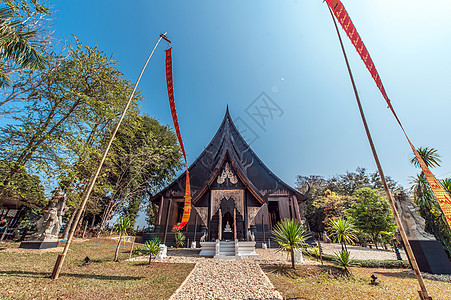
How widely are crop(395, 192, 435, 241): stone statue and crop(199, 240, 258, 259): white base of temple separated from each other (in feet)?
22.9

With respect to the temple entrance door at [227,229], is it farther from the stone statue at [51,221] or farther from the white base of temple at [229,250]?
the stone statue at [51,221]

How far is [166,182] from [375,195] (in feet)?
79.8

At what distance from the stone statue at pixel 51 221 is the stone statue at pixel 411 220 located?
17.1 meters

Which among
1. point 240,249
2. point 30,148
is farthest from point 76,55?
point 240,249

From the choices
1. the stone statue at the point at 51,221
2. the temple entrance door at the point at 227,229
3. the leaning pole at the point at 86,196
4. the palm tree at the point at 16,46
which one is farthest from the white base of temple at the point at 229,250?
the palm tree at the point at 16,46

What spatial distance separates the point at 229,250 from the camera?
8.76m

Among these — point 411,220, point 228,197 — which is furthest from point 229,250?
point 411,220

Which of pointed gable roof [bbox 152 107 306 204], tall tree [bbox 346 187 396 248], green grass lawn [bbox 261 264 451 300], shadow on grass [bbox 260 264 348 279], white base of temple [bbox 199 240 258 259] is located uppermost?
pointed gable roof [bbox 152 107 306 204]

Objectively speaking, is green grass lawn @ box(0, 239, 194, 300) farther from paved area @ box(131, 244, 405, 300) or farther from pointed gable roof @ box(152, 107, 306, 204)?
pointed gable roof @ box(152, 107, 306, 204)

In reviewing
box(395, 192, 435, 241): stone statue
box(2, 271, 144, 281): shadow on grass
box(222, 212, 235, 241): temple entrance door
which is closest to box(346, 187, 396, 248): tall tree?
box(395, 192, 435, 241): stone statue

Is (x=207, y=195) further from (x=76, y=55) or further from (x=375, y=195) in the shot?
(x=375, y=195)

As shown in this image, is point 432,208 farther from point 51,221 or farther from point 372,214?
point 51,221

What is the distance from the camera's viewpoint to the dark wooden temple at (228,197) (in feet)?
34.0

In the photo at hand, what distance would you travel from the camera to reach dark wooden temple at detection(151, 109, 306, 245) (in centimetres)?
1037
